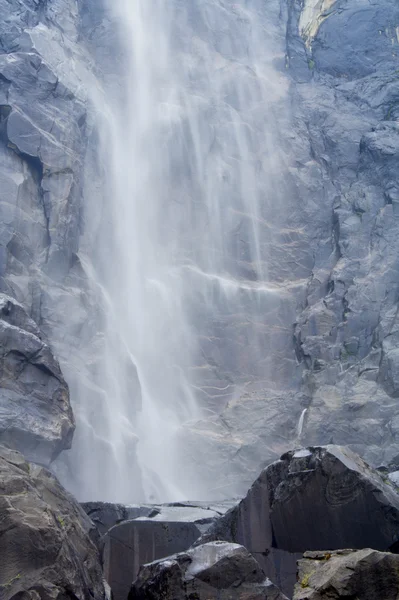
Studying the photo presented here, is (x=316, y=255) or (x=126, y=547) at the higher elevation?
(x=316, y=255)

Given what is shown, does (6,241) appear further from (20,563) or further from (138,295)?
(20,563)

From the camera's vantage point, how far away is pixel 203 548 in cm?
889

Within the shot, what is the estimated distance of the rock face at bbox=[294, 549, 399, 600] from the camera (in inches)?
270

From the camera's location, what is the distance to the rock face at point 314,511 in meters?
11.1

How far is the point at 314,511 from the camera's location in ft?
38.0

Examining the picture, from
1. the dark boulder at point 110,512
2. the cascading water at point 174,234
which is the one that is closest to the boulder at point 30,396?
the cascading water at point 174,234

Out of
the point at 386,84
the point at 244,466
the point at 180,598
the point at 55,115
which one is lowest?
the point at 244,466

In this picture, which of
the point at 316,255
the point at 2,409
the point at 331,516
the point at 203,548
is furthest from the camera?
the point at 316,255

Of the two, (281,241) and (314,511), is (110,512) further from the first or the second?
(281,241)

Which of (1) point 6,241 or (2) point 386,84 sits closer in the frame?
(1) point 6,241

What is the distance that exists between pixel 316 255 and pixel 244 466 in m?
13.5

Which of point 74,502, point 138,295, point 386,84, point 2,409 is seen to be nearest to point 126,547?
point 74,502

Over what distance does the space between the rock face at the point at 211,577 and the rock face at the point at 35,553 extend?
3.62ft

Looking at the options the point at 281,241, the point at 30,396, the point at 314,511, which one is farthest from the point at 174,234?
the point at 314,511
